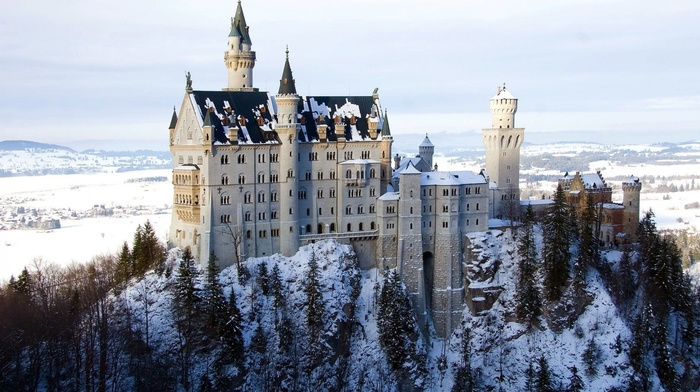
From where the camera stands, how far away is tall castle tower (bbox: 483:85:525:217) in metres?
116

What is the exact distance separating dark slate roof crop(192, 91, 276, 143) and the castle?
0.12 m

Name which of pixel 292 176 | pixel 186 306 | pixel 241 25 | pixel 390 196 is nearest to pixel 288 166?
pixel 292 176

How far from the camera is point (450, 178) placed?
10269cm

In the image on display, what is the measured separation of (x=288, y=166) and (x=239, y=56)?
15.2 meters

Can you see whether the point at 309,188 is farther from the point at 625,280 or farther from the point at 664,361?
the point at 664,361

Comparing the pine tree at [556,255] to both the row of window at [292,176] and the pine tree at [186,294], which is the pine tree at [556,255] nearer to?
the row of window at [292,176]

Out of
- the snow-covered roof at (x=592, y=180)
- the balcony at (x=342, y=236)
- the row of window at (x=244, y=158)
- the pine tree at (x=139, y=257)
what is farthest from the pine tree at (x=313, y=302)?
the snow-covered roof at (x=592, y=180)

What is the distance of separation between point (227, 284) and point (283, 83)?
22498 mm

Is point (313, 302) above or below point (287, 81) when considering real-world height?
below

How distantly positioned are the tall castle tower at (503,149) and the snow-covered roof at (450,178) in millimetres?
10726

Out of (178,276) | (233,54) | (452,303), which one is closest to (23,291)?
(178,276)

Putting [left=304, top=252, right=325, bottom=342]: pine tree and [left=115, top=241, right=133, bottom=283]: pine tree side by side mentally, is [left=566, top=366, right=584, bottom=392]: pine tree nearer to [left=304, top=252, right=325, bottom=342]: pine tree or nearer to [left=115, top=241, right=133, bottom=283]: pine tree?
[left=304, top=252, right=325, bottom=342]: pine tree

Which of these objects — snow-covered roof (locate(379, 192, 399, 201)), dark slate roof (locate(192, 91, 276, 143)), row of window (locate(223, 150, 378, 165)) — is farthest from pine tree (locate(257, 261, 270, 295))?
snow-covered roof (locate(379, 192, 399, 201))

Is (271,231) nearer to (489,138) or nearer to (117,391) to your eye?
(117,391)
